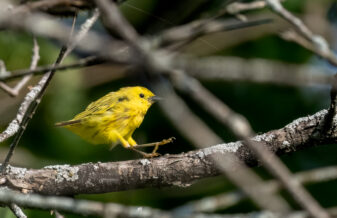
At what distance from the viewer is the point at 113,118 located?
4145 mm

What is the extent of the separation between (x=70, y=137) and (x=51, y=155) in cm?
25

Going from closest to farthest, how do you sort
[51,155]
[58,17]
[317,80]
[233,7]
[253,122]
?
1. [317,80]
2. [233,7]
3. [58,17]
4. [51,155]
5. [253,122]

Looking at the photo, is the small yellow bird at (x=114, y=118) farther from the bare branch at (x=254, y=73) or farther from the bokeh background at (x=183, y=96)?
the bare branch at (x=254, y=73)

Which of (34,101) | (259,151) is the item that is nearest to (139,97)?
(34,101)

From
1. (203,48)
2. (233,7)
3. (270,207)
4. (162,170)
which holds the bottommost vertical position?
(270,207)

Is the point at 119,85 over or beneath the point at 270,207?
over

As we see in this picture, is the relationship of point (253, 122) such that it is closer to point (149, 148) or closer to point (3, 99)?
point (149, 148)

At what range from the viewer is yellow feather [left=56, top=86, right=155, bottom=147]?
3.92 metres

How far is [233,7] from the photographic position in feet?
5.01

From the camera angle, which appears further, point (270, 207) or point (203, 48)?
point (203, 48)

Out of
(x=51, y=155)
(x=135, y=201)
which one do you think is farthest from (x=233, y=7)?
(x=51, y=155)

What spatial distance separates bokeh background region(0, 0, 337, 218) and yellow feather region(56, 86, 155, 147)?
0.99 ft

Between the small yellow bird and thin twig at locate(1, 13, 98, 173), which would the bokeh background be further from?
thin twig at locate(1, 13, 98, 173)

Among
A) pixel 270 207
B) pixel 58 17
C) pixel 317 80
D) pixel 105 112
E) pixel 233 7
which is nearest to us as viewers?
pixel 270 207
